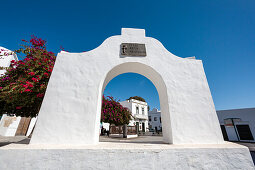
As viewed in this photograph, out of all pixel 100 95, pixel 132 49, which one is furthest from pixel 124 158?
pixel 132 49

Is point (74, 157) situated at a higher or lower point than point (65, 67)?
lower

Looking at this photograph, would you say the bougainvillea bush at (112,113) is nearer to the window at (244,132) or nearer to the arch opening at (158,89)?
the arch opening at (158,89)

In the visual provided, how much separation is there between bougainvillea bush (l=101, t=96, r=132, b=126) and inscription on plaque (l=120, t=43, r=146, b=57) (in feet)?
34.7

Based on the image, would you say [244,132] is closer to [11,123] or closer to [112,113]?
[112,113]

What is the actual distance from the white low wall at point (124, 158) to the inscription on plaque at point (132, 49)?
2647mm

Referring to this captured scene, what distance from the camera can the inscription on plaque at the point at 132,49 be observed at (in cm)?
357

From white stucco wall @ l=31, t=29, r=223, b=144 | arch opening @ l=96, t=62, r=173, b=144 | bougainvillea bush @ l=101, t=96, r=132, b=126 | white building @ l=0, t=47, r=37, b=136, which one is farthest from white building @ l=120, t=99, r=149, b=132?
white stucco wall @ l=31, t=29, r=223, b=144

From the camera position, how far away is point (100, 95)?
3.29 metres

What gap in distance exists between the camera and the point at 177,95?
10.6ft

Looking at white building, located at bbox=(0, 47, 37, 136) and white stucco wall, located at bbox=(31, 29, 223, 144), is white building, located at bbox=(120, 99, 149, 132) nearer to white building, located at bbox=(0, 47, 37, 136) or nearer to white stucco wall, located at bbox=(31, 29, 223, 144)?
white building, located at bbox=(0, 47, 37, 136)

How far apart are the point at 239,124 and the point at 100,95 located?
1900 cm

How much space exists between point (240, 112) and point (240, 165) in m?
16.9

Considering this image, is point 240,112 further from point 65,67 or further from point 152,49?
point 65,67

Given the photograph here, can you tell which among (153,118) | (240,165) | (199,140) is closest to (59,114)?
(199,140)
